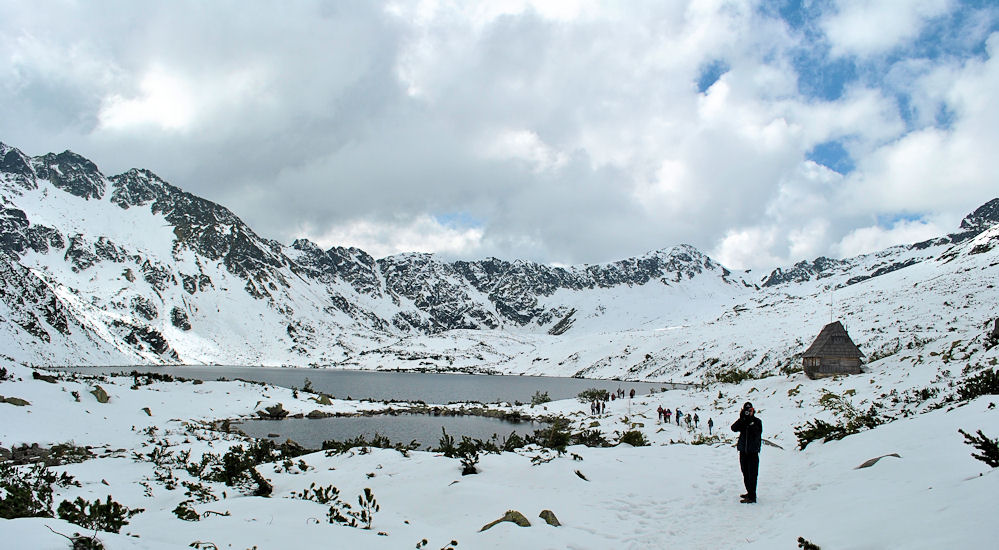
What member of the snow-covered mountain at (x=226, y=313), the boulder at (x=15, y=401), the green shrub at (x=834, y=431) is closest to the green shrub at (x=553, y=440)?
the green shrub at (x=834, y=431)

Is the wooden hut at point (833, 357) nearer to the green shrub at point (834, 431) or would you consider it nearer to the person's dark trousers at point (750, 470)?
the green shrub at point (834, 431)

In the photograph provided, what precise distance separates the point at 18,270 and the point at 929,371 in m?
133

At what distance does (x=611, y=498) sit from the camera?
37.2 feet

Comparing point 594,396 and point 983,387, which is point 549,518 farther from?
point 594,396

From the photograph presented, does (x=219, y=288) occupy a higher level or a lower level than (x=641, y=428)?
higher

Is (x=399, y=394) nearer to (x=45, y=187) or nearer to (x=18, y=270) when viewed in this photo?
(x=18, y=270)

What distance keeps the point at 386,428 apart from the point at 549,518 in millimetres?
33889

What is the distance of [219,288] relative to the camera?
191125mm

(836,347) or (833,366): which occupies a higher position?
(836,347)

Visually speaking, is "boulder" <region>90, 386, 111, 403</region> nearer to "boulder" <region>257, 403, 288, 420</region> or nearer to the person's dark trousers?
"boulder" <region>257, 403, 288, 420</region>

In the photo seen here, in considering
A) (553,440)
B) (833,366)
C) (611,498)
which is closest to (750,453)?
(611,498)

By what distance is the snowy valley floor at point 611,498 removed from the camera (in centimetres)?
631

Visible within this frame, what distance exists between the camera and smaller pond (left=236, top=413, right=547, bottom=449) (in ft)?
114

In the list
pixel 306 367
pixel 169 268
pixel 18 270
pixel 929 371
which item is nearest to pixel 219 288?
pixel 169 268
